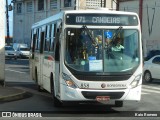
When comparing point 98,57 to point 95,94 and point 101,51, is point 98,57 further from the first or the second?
point 95,94

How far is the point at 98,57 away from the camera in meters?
12.4

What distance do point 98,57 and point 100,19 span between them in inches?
43.4

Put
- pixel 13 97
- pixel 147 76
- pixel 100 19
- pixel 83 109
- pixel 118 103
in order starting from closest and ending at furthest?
pixel 100 19 → pixel 83 109 → pixel 118 103 → pixel 13 97 → pixel 147 76

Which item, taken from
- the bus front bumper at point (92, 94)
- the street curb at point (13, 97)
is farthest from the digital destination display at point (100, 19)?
the street curb at point (13, 97)

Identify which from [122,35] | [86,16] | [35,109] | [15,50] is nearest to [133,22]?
[122,35]

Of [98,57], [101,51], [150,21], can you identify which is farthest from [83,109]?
[150,21]

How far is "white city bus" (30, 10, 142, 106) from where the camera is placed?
40.1 feet

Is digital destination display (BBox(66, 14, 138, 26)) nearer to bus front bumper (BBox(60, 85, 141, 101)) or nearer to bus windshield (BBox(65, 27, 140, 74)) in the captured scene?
bus windshield (BBox(65, 27, 140, 74))

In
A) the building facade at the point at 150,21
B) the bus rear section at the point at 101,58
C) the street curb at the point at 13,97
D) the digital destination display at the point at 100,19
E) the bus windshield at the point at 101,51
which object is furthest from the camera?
the building facade at the point at 150,21

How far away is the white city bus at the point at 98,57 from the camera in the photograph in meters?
12.2

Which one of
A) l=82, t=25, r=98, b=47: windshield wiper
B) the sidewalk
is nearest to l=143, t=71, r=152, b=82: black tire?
the sidewalk

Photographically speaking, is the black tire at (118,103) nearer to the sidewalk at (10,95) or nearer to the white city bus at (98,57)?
the white city bus at (98,57)

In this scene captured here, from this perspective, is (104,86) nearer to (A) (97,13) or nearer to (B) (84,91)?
(B) (84,91)

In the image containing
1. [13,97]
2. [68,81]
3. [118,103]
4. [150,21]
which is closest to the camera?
[68,81]
